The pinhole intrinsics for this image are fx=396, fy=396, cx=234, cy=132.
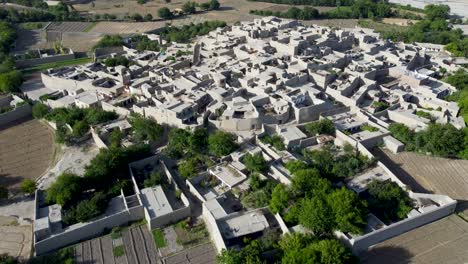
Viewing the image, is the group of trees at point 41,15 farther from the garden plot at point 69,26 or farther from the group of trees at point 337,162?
the group of trees at point 337,162

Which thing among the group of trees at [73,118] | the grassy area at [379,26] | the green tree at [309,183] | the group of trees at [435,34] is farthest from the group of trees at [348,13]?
the green tree at [309,183]

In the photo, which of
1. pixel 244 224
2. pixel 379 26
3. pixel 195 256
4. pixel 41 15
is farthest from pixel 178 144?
pixel 41 15

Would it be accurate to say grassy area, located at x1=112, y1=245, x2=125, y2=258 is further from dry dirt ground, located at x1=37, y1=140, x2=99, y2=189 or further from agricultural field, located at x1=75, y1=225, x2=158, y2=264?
dry dirt ground, located at x1=37, y1=140, x2=99, y2=189

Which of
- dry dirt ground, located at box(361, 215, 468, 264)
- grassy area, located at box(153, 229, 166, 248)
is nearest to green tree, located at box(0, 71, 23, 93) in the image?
grassy area, located at box(153, 229, 166, 248)

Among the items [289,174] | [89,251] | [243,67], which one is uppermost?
[243,67]

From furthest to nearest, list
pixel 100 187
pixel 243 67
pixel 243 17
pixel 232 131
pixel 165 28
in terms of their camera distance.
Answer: pixel 243 17 < pixel 165 28 < pixel 243 67 < pixel 232 131 < pixel 100 187

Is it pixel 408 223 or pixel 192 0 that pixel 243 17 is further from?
pixel 408 223

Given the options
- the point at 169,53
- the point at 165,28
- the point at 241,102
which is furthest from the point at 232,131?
the point at 165,28

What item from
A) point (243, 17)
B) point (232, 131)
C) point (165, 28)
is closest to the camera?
point (232, 131)
